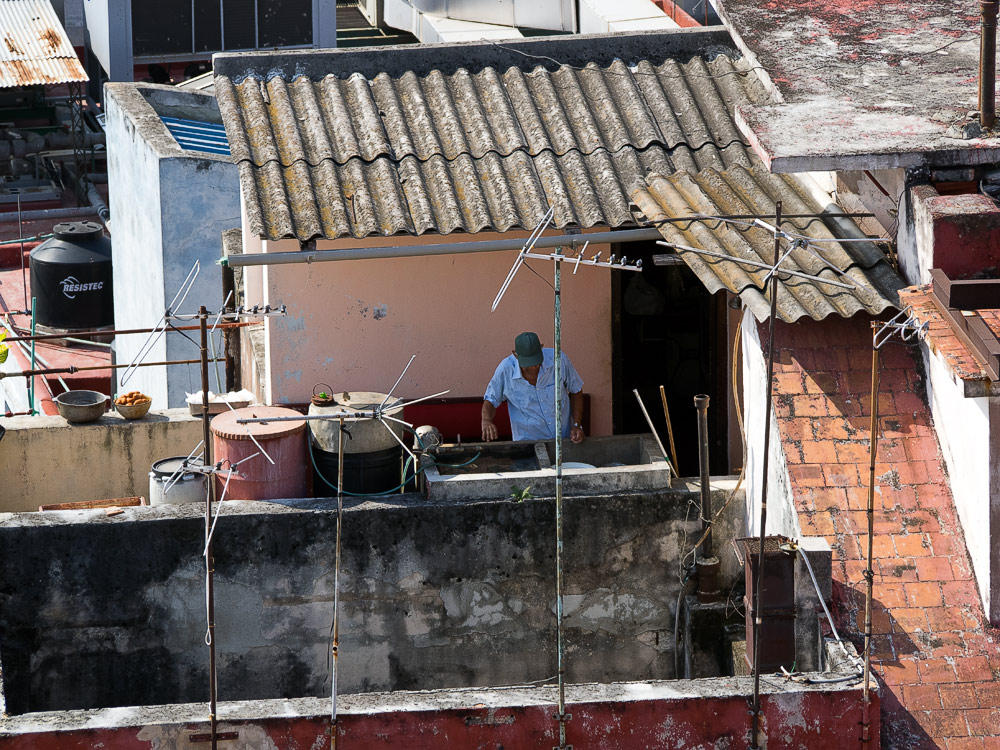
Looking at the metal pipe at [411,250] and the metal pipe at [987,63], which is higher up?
the metal pipe at [987,63]

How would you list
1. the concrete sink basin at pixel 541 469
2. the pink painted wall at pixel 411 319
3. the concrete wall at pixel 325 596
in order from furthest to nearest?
the pink painted wall at pixel 411 319
the concrete sink basin at pixel 541 469
the concrete wall at pixel 325 596

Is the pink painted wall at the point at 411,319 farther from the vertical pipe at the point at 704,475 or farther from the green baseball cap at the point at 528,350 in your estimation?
the vertical pipe at the point at 704,475

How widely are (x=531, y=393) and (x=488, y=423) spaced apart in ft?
1.35

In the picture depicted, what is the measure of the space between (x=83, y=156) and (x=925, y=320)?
23524 mm

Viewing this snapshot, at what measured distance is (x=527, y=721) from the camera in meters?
8.16

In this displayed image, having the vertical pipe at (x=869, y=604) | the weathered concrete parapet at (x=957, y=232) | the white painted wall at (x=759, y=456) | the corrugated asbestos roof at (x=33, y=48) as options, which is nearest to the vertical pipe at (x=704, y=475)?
the white painted wall at (x=759, y=456)

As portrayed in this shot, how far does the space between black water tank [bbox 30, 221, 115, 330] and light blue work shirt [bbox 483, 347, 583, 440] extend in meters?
11.8

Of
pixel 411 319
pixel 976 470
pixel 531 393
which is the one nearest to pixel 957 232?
pixel 976 470

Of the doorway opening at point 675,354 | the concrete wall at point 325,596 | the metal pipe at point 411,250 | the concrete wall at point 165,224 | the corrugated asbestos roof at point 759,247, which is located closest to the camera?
the corrugated asbestos roof at point 759,247

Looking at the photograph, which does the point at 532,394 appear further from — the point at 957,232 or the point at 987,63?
the point at 987,63

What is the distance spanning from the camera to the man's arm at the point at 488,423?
1111 centimetres

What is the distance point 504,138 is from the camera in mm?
11953

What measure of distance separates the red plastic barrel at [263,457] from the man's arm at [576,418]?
2.06 metres

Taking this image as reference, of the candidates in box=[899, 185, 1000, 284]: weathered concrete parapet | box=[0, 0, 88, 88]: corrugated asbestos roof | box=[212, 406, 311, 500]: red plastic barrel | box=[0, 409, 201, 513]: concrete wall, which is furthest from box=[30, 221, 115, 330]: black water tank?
box=[899, 185, 1000, 284]: weathered concrete parapet
